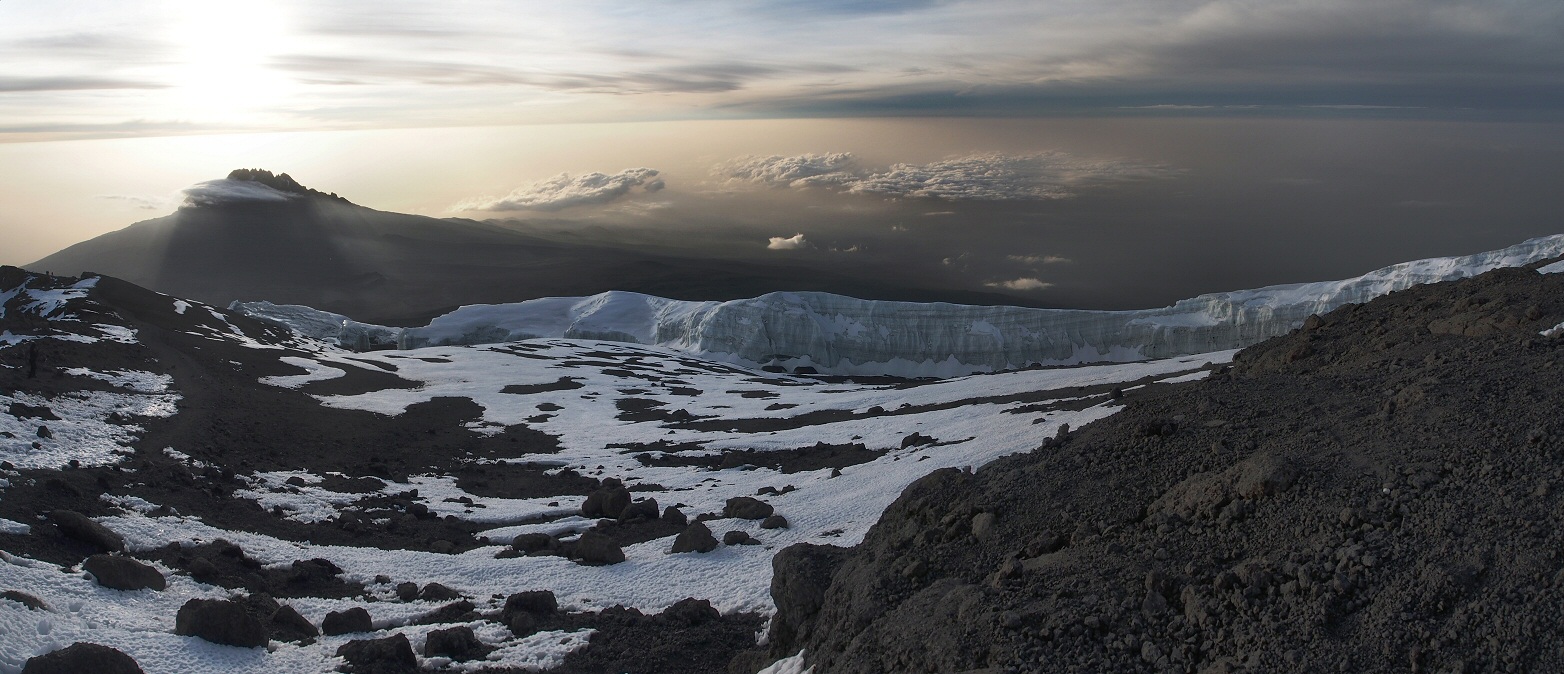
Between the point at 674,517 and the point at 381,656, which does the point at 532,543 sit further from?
the point at 381,656

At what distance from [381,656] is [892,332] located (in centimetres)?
11266

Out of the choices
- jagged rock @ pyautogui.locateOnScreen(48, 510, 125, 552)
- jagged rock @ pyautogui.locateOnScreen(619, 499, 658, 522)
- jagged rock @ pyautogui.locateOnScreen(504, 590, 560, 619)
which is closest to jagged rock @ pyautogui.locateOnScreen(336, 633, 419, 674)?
jagged rock @ pyautogui.locateOnScreen(504, 590, 560, 619)

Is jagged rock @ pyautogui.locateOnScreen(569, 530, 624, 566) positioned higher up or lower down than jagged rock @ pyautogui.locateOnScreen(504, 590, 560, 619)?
lower down

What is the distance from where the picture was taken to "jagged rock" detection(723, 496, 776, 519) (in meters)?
24.5

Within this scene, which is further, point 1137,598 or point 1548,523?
point 1137,598

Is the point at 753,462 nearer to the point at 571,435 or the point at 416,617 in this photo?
the point at 571,435

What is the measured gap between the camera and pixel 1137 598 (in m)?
9.02

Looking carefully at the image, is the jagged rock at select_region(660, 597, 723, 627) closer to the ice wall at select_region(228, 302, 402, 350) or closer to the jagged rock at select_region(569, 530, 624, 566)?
the jagged rock at select_region(569, 530, 624, 566)

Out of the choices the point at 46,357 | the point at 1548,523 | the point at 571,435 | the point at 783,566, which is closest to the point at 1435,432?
the point at 1548,523

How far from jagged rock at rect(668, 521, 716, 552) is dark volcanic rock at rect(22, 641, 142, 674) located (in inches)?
437

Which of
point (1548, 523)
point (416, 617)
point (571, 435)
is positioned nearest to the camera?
point (1548, 523)

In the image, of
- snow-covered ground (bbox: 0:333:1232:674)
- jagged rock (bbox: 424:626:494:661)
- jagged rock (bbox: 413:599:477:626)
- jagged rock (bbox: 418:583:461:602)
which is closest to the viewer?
snow-covered ground (bbox: 0:333:1232:674)

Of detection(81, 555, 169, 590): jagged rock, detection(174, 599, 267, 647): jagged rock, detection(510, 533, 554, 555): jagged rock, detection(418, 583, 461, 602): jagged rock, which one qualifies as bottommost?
detection(510, 533, 554, 555): jagged rock

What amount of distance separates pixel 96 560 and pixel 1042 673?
1553cm
